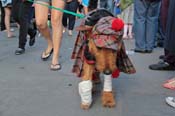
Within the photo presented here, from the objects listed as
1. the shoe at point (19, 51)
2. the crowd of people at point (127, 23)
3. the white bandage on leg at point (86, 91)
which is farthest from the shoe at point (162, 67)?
the shoe at point (19, 51)

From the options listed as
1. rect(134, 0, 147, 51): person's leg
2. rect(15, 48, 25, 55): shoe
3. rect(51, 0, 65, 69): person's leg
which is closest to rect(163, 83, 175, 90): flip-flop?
rect(51, 0, 65, 69): person's leg

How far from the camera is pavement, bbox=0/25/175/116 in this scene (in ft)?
12.8

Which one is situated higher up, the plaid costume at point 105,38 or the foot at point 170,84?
the plaid costume at point 105,38

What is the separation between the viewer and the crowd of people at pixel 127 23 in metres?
5.23

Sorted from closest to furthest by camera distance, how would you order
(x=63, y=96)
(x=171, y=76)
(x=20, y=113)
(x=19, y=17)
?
(x=20, y=113)
(x=63, y=96)
(x=171, y=76)
(x=19, y=17)

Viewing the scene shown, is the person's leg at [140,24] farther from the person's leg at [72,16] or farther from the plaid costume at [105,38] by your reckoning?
the plaid costume at [105,38]

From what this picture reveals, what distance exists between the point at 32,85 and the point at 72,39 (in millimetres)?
4054

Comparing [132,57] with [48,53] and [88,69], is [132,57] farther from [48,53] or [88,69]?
[88,69]

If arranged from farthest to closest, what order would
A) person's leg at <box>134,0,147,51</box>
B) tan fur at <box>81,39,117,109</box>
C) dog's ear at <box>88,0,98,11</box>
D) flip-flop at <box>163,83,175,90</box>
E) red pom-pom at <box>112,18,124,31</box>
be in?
dog's ear at <box>88,0,98,11</box>
person's leg at <box>134,0,147,51</box>
flip-flop at <box>163,83,175,90</box>
tan fur at <box>81,39,117,109</box>
red pom-pom at <box>112,18,124,31</box>

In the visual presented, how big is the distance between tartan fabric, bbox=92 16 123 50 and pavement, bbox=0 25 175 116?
0.69m

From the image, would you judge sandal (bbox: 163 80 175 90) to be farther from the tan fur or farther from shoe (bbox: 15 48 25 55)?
shoe (bbox: 15 48 25 55)

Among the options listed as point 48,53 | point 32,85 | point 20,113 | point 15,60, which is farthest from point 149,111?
point 15,60

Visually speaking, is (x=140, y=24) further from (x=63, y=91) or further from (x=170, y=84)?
(x=63, y=91)

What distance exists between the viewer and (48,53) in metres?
6.13
